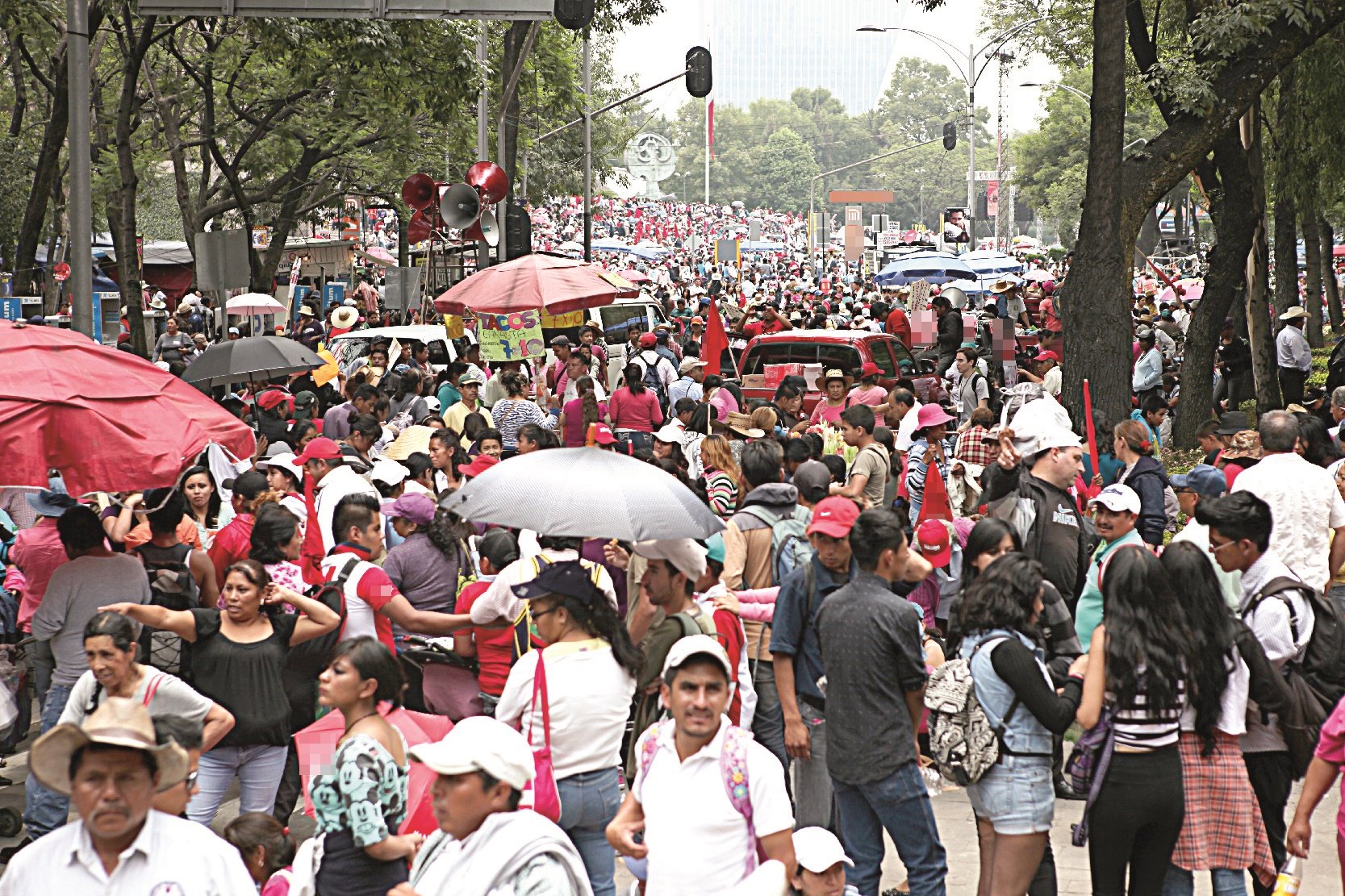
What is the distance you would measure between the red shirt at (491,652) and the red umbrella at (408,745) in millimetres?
1061

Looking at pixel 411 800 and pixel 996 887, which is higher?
pixel 411 800

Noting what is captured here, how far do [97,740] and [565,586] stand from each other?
1.90 meters

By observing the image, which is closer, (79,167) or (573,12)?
(79,167)

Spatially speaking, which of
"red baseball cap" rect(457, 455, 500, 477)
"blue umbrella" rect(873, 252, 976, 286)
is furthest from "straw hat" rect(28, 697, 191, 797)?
"blue umbrella" rect(873, 252, 976, 286)

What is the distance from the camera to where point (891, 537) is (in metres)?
5.55

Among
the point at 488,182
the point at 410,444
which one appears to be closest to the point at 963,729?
the point at 410,444

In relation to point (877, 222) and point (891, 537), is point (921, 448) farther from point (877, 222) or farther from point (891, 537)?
point (877, 222)

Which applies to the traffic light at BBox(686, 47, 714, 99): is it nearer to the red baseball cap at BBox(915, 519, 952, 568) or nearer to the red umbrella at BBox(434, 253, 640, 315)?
the red umbrella at BBox(434, 253, 640, 315)

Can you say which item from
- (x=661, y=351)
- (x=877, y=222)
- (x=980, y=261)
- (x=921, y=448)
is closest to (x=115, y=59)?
(x=661, y=351)

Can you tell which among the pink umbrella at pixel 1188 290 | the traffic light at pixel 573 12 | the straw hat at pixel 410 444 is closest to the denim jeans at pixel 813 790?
the straw hat at pixel 410 444

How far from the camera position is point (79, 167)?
41.1 ft

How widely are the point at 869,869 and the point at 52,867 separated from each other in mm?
3045

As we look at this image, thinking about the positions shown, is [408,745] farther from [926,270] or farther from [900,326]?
[926,270]

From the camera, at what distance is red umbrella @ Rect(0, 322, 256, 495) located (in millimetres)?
6328
